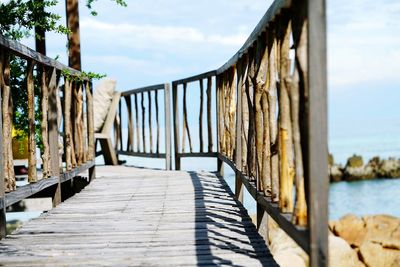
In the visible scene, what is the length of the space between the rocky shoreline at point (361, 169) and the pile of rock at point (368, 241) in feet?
98.1

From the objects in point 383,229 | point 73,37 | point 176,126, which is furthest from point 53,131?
point 383,229

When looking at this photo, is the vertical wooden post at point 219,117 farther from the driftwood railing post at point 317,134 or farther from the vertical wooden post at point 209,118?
the driftwood railing post at point 317,134

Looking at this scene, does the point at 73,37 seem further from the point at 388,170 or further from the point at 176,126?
the point at 388,170

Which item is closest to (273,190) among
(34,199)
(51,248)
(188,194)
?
(51,248)

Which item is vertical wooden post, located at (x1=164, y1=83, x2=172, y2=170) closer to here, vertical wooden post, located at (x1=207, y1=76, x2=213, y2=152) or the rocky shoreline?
vertical wooden post, located at (x1=207, y1=76, x2=213, y2=152)

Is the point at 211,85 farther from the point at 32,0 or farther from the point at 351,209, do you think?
the point at 351,209

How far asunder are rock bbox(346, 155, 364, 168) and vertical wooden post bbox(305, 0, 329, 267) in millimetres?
41288

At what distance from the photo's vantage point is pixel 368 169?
43875 millimetres

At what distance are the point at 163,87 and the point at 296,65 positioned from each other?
806 cm

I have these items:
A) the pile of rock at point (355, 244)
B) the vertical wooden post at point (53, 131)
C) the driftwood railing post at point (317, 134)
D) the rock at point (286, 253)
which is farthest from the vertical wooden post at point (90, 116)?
the driftwood railing post at point (317, 134)

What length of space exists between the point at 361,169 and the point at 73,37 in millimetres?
35551

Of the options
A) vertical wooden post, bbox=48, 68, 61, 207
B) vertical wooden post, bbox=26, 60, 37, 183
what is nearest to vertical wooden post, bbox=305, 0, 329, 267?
vertical wooden post, bbox=26, 60, 37, 183

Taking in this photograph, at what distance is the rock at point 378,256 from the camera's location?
34.4ft

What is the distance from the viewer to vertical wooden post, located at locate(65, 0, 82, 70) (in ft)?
34.4
